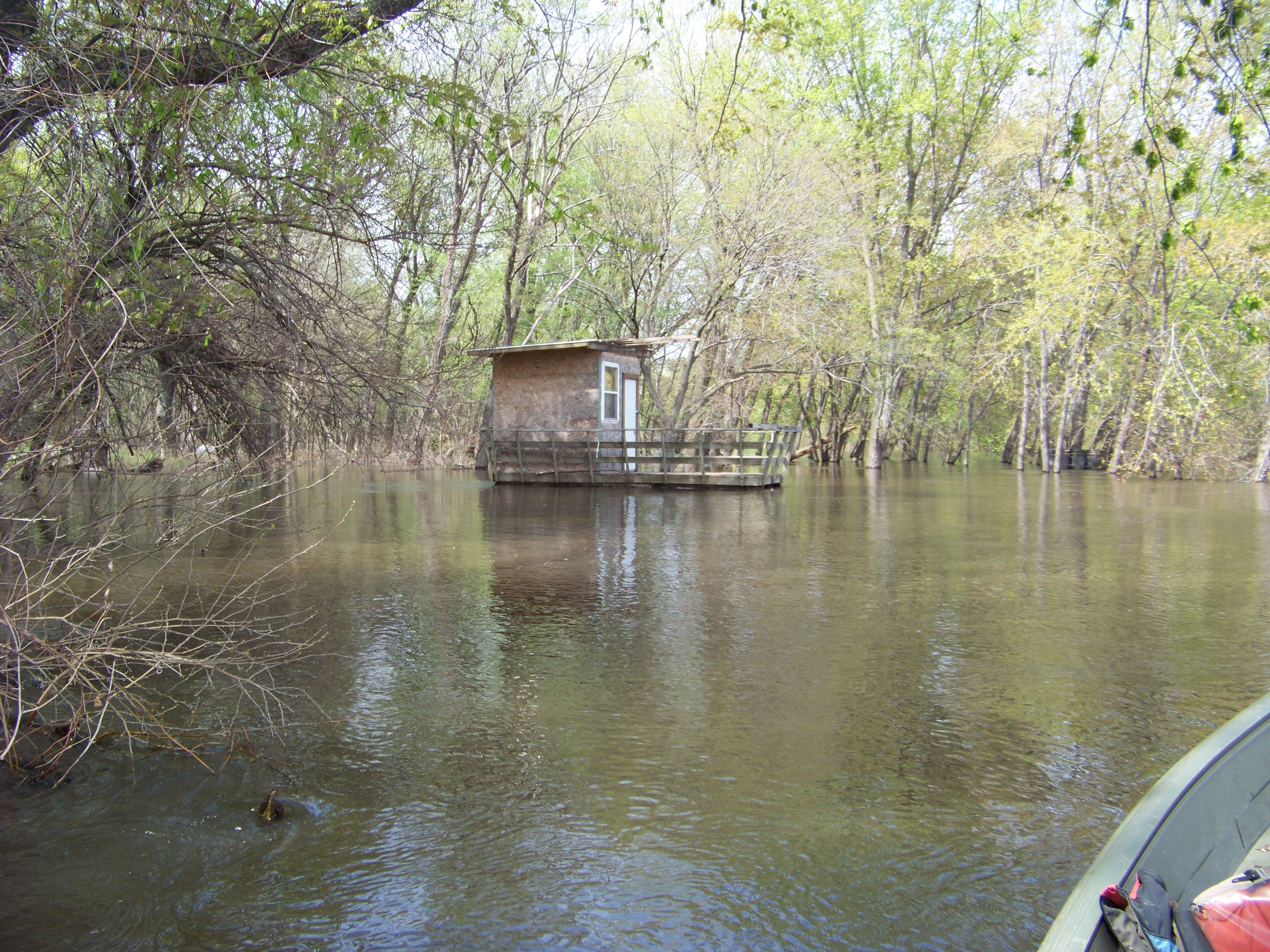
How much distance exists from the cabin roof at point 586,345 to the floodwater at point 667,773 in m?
13.7

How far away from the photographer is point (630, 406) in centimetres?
2641

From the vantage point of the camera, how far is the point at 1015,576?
32.3ft

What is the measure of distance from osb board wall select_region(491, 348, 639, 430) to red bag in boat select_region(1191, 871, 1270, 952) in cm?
2215

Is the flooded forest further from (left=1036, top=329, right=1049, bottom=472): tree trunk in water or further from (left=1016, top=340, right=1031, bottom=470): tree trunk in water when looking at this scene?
(left=1016, top=340, right=1031, bottom=470): tree trunk in water

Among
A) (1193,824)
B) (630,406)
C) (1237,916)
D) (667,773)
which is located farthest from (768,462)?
(1237,916)

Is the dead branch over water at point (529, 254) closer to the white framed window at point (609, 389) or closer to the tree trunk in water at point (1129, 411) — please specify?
the tree trunk in water at point (1129, 411)

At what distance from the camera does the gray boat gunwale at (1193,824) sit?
2014 mm

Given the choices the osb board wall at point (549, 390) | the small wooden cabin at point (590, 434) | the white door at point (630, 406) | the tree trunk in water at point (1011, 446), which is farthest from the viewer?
the tree trunk in water at point (1011, 446)

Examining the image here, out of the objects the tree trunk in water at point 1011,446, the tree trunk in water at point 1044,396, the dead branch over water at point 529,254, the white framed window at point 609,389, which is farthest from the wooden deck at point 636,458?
the tree trunk in water at point 1011,446

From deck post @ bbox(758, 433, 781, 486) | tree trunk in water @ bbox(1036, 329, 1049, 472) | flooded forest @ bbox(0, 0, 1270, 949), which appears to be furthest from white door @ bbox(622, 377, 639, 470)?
tree trunk in water @ bbox(1036, 329, 1049, 472)

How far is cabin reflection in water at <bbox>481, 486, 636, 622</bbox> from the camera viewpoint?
846 cm

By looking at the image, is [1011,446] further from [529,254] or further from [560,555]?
[560,555]

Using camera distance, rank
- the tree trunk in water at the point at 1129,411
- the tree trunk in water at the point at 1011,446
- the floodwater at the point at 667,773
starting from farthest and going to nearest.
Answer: the tree trunk in water at the point at 1011,446, the tree trunk in water at the point at 1129,411, the floodwater at the point at 667,773

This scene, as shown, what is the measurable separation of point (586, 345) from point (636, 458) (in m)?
2.96
